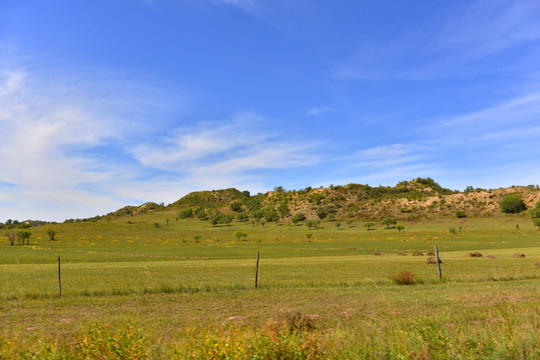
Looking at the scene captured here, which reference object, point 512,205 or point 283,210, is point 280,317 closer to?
point 512,205

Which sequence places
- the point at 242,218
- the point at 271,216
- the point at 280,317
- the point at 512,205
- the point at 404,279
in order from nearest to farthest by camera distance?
1. the point at 280,317
2. the point at 404,279
3. the point at 512,205
4. the point at 271,216
5. the point at 242,218

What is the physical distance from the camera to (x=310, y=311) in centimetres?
1579

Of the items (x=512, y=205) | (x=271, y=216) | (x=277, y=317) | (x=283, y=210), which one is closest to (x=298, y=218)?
(x=271, y=216)

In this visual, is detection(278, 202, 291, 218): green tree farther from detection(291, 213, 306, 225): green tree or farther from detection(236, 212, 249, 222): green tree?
detection(236, 212, 249, 222): green tree

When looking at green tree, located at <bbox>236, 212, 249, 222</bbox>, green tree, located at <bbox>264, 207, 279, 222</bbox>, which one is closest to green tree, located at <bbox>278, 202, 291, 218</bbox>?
green tree, located at <bbox>264, 207, 279, 222</bbox>

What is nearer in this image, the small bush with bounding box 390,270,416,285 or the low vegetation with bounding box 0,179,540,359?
the low vegetation with bounding box 0,179,540,359

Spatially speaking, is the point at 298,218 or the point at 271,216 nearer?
the point at 298,218

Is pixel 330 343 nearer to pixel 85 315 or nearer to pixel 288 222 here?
pixel 85 315

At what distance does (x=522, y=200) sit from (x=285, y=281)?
5571 inches

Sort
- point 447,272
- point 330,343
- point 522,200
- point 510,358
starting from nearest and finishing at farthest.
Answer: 1. point 510,358
2. point 330,343
3. point 447,272
4. point 522,200

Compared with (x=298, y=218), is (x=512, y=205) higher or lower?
lower

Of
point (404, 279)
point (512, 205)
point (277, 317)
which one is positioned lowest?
point (404, 279)

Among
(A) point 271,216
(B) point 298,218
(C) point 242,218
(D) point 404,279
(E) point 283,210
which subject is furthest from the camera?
(E) point 283,210

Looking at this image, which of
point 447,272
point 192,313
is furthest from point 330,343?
point 447,272
